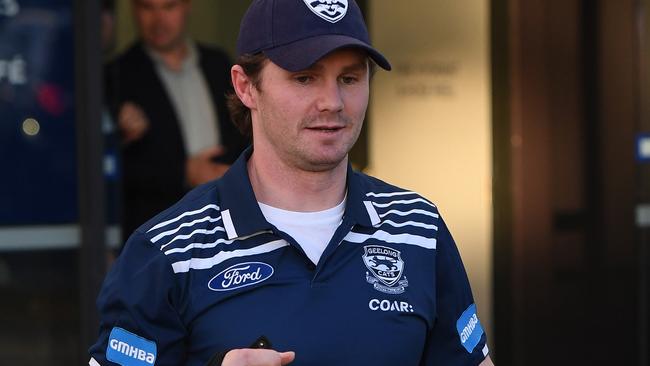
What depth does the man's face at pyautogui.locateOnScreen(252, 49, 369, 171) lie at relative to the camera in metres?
2.41

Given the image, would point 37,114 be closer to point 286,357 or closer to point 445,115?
point 445,115

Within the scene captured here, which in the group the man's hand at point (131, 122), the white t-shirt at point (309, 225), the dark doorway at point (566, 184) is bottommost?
the dark doorway at point (566, 184)

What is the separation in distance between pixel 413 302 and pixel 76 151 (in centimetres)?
306

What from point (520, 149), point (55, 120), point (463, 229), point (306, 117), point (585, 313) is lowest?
point (585, 313)

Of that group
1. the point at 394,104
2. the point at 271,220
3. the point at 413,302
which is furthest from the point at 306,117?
the point at 394,104

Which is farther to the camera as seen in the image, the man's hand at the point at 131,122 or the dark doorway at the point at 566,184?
the dark doorway at the point at 566,184

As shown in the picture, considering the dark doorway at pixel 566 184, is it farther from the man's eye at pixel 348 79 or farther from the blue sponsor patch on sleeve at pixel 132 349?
the blue sponsor patch on sleeve at pixel 132 349

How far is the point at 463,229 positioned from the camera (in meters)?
6.30

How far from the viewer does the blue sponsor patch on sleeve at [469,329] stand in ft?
8.50

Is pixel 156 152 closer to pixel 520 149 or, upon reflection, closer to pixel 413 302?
pixel 520 149

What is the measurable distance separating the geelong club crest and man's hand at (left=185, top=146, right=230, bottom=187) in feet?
10.5

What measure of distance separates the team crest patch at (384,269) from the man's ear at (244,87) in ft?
1.22

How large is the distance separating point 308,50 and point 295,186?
0.29m

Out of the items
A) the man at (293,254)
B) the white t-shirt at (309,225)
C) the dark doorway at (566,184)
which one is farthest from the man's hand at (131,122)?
the white t-shirt at (309,225)
